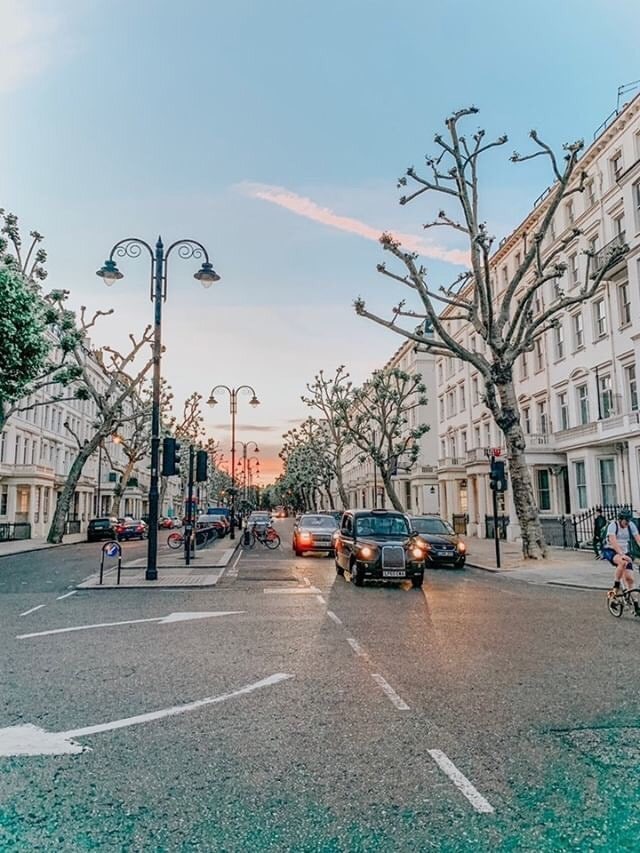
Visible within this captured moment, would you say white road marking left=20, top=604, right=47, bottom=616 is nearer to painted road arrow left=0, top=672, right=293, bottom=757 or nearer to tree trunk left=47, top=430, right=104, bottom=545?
painted road arrow left=0, top=672, right=293, bottom=757

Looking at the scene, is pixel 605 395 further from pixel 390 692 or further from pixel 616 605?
pixel 390 692

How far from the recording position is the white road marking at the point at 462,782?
3707 millimetres

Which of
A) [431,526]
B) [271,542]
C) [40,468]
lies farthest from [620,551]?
[40,468]

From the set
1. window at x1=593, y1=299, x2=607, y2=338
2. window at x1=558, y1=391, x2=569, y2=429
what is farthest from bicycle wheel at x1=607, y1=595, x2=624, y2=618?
window at x1=558, y1=391, x2=569, y2=429

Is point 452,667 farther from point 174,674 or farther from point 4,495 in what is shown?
point 4,495

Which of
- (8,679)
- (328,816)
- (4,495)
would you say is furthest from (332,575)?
(4,495)

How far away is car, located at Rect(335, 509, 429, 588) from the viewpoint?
1464 cm

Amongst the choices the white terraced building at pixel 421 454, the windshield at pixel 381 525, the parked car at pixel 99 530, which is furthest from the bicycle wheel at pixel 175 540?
the white terraced building at pixel 421 454

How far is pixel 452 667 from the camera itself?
23.5ft

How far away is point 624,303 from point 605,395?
4.25m

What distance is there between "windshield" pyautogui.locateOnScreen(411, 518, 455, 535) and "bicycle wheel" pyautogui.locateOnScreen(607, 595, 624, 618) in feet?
36.4

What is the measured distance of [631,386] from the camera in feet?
Result: 89.5

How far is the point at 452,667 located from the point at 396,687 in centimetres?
113

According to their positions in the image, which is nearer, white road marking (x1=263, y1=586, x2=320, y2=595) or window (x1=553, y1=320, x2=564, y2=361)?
white road marking (x1=263, y1=586, x2=320, y2=595)
